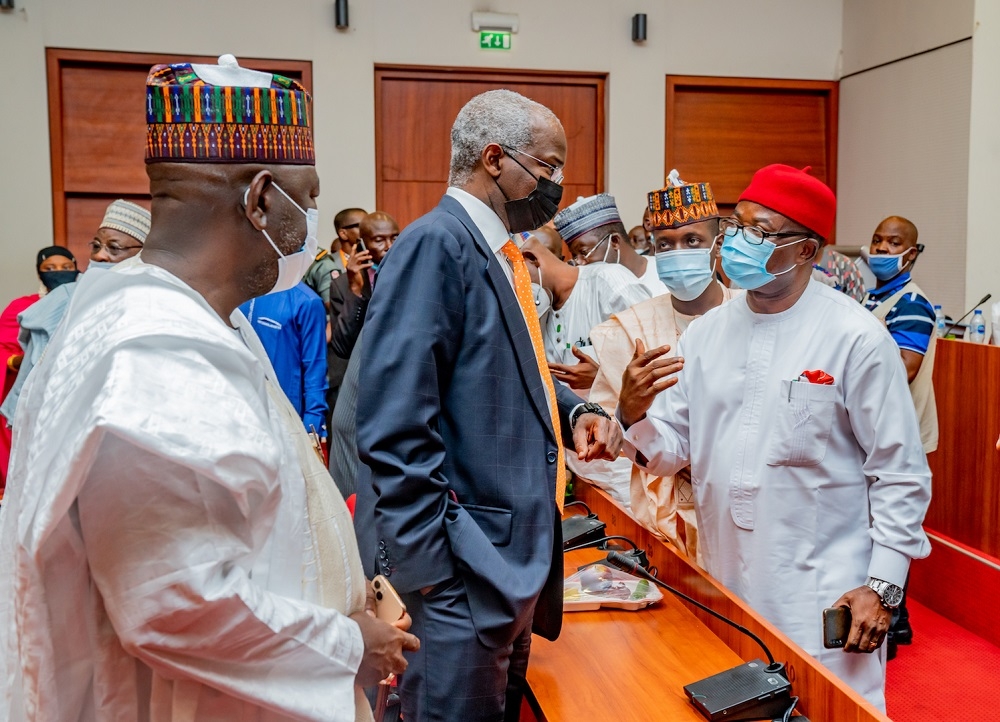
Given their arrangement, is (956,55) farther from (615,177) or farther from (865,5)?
(615,177)

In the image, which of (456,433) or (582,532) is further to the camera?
(582,532)

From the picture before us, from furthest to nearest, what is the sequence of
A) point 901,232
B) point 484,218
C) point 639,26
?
point 639,26 → point 901,232 → point 484,218

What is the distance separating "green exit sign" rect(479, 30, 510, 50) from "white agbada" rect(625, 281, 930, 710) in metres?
5.47

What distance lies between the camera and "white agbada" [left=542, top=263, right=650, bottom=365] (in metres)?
3.87

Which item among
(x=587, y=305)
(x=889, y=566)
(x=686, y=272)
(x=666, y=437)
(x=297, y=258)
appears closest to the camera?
(x=297, y=258)

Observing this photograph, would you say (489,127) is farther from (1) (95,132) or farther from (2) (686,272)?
(1) (95,132)

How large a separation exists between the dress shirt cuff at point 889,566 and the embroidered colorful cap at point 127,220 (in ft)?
9.67

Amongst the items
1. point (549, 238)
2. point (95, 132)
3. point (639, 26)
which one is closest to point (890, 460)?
point (549, 238)

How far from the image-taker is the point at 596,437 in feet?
6.72

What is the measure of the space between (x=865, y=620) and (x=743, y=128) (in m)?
6.43

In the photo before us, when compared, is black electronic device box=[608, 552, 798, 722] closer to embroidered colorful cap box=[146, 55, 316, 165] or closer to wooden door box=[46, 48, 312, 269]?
embroidered colorful cap box=[146, 55, 316, 165]

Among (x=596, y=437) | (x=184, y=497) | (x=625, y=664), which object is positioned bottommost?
(x=625, y=664)

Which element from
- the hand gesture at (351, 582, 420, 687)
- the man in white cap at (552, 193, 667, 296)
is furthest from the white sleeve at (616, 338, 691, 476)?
the man in white cap at (552, 193, 667, 296)

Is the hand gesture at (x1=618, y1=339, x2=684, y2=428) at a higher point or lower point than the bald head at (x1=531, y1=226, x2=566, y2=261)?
lower
